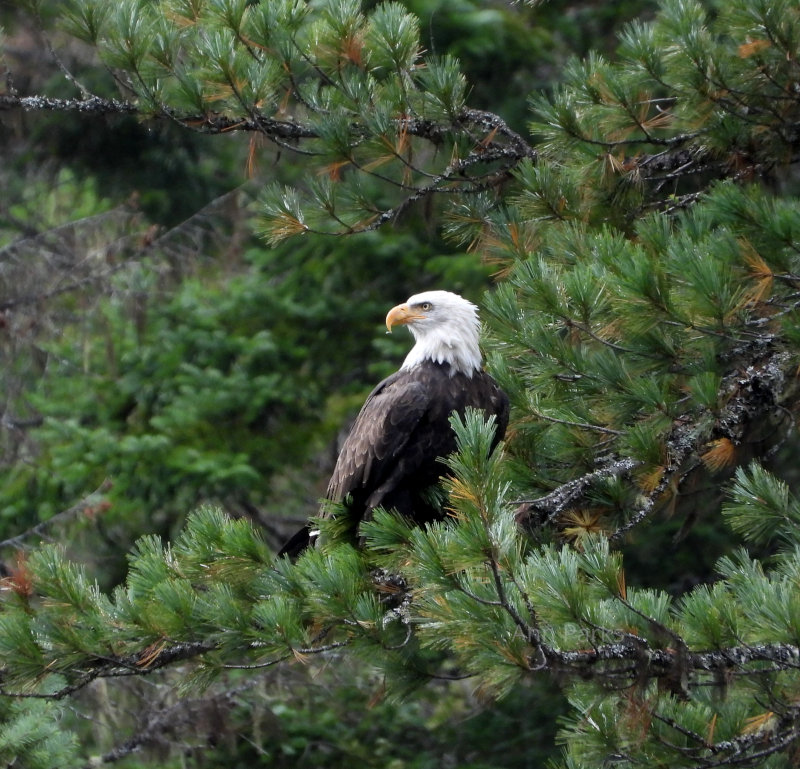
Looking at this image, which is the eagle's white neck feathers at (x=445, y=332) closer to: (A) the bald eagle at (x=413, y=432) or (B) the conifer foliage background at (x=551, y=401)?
(A) the bald eagle at (x=413, y=432)

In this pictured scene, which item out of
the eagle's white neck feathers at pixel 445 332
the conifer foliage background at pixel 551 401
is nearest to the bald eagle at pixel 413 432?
the eagle's white neck feathers at pixel 445 332

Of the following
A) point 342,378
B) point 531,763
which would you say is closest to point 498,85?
point 342,378

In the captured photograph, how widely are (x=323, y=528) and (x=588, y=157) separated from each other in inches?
80.9

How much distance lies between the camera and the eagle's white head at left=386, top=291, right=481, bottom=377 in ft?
18.3

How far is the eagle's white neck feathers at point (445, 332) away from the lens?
556cm

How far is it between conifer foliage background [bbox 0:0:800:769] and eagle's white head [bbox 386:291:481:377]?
12.6 inches

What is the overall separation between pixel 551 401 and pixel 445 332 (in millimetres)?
1170

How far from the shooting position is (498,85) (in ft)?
30.0

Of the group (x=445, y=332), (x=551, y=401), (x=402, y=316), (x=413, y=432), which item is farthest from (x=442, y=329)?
(x=551, y=401)

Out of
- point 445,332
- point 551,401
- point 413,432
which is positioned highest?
point 445,332

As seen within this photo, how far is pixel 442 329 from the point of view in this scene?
571cm

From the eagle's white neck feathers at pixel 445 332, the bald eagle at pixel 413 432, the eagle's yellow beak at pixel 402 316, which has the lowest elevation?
the bald eagle at pixel 413 432

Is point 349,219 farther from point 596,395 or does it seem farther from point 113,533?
point 113,533

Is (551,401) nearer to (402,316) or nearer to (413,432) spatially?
(413,432)
